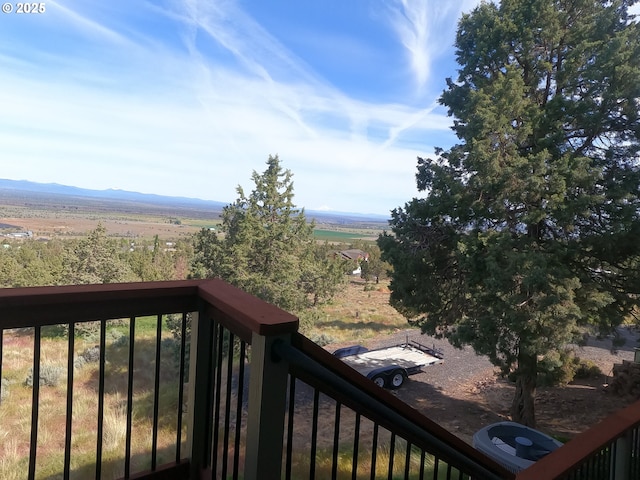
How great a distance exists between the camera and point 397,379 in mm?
11062

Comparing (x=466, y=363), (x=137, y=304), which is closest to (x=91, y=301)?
(x=137, y=304)

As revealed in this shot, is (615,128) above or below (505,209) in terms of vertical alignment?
above

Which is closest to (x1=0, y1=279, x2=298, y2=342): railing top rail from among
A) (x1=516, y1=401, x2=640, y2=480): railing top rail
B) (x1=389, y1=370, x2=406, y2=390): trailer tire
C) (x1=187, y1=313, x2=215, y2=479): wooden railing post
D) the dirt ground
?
(x1=187, y1=313, x2=215, y2=479): wooden railing post

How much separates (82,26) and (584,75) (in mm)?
15013

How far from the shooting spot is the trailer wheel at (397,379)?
1100 centimetres

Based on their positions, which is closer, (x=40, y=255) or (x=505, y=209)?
(x=505, y=209)

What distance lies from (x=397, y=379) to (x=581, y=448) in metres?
9.75

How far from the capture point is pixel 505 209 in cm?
689

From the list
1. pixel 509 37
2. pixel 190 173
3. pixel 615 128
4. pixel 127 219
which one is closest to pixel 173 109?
pixel 509 37

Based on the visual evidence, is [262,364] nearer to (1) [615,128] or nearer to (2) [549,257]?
(2) [549,257]

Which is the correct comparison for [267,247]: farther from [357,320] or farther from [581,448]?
[357,320]

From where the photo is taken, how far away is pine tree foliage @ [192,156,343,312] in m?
10.7

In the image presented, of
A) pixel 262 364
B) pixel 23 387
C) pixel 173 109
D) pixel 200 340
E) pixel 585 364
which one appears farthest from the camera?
pixel 173 109

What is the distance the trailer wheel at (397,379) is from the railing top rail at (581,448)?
927 centimetres
